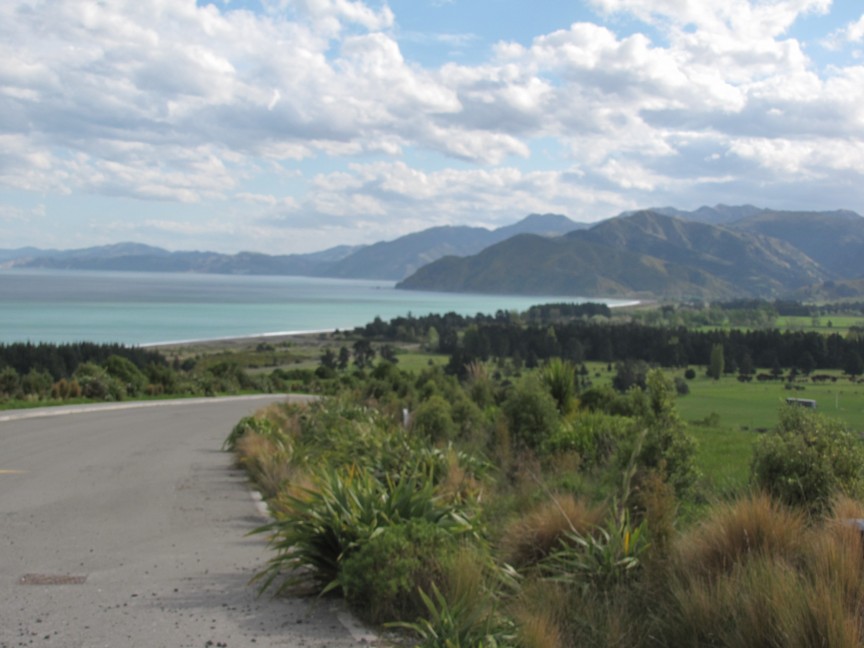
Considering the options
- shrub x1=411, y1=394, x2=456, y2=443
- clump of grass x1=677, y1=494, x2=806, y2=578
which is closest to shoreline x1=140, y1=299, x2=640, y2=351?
shrub x1=411, y1=394, x2=456, y2=443

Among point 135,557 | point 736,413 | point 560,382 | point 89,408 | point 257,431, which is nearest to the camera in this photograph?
point 135,557

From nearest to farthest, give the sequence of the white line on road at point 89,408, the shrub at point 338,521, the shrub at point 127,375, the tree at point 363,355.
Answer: the shrub at point 338,521, the white line on road at point 89,408, the shrub at point 127,375, the tree at point 363,355

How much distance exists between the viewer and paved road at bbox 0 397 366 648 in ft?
18.2

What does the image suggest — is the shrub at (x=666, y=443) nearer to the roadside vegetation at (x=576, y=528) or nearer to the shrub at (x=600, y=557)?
the roadside vegetation at (x=576, y=528)

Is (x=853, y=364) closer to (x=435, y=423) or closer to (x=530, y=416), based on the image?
(x=530, y=416)

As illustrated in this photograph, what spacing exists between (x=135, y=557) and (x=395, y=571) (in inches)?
A: 116

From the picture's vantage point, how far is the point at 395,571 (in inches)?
227

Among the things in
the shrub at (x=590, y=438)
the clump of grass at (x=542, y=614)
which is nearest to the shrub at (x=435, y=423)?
the shrub at (x=590, y=438)

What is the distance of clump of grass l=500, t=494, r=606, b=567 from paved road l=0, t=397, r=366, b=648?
1.52 meters

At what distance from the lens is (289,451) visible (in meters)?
12.5

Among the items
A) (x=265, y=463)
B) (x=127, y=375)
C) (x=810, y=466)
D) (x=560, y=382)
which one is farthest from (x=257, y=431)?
(x=127, y=375)

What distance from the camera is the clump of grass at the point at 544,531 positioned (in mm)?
6785

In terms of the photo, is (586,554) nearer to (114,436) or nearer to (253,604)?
(253,604)

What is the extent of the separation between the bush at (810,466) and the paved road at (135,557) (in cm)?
373
